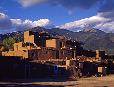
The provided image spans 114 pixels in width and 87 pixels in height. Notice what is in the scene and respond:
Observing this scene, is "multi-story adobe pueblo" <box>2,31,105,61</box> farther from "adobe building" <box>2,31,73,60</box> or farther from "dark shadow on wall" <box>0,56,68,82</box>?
"dark shadow on wall" <box>0,56,68,82</box>

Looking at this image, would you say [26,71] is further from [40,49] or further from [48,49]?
[48,49]

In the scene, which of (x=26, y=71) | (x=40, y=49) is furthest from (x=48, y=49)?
(x=26, y=71)

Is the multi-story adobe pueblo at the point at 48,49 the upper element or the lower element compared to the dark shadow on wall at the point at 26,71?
upper

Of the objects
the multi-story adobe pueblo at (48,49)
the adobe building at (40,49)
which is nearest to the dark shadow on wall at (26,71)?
the adobe building at (40,49)

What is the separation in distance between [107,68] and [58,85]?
1102 inches

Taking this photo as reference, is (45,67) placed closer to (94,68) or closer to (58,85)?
(94,68)

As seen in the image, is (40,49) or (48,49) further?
(48,49)

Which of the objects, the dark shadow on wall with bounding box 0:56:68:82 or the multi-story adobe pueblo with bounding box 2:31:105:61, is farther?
the multi-story adobe pueblo with bounding box 2:31:105:61

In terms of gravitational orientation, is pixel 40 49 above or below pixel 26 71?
above

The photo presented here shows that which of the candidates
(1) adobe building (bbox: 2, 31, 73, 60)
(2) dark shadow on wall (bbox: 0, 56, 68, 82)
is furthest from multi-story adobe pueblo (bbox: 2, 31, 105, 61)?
(2) dark shadow on wall (bbox: 0, 56, 68, 82)

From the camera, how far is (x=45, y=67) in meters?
62.5

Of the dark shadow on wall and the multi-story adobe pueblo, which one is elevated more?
the multi-story adobe pueblo

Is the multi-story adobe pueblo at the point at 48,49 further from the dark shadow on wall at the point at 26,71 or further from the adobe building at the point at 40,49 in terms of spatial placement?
the dark shadow on wall at the point at 26,71

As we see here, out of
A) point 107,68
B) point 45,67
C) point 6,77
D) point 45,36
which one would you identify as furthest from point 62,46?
point 6,77
